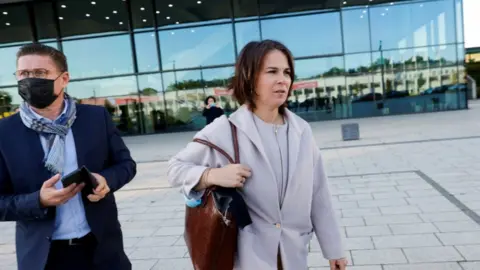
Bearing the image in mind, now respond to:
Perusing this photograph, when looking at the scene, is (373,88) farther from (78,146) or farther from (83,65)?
(78,146)

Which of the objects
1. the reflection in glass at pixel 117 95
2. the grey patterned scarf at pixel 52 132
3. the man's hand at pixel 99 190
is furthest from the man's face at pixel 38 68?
the reflection in glass at pixel 117 95

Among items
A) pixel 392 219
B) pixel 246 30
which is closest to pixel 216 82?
pixel 246 30

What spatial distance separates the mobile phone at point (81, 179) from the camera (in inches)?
62.2

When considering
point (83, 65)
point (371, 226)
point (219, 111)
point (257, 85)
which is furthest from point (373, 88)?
point (257, 85)

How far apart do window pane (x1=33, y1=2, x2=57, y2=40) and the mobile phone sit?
2218cm

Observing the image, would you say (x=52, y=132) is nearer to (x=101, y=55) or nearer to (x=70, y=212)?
(x=70, y=212)

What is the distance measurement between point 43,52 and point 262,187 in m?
1.16

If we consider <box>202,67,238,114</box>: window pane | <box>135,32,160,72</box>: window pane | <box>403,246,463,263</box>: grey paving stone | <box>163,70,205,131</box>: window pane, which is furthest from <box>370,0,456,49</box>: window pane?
<box>403,246,463,263</box>: grey paving stone

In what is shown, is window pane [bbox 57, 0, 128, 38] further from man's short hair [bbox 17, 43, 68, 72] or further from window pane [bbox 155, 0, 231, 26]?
man's short hair [bbox 17, 43, 68, 72]

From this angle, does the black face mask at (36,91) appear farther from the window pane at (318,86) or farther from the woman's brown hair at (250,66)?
the window pane at (318,86)

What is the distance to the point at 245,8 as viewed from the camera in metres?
20.5

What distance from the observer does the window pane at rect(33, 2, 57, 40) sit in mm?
21234

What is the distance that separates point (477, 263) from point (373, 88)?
18219 millimetres

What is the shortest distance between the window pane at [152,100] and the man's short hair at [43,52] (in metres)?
19.7
